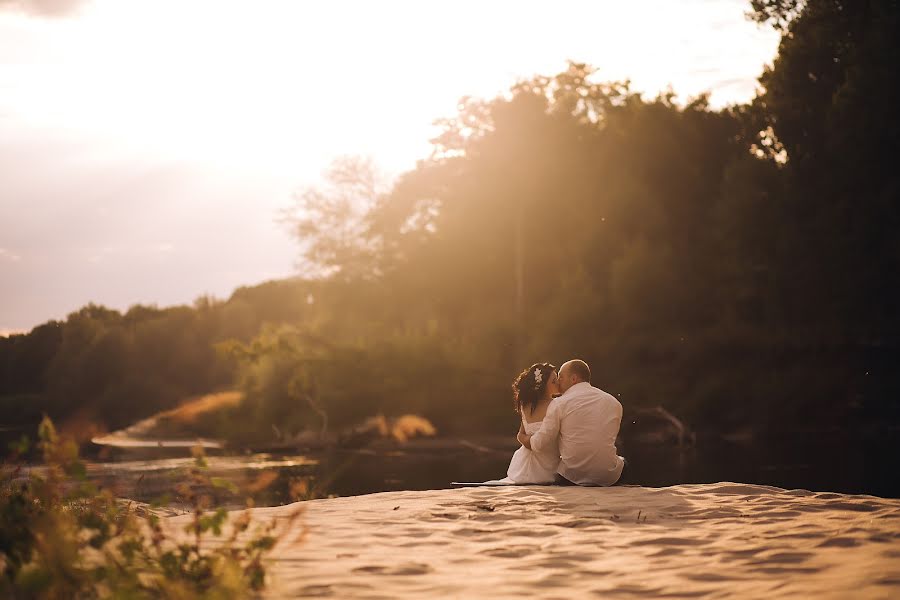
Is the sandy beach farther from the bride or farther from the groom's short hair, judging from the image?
the bride

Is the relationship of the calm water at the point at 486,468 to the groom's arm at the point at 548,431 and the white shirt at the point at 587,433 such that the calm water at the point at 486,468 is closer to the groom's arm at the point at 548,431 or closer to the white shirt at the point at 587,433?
the groom's arm at the point at 548,431

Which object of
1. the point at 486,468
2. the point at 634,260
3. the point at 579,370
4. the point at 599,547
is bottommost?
the point at 486,468

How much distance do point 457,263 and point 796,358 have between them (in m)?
14.0

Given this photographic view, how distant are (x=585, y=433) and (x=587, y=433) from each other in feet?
0.08

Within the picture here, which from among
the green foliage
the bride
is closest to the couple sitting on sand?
the bride

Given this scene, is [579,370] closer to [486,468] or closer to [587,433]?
[587,433]

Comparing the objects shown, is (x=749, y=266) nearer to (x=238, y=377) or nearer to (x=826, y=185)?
(x=826, y=185)

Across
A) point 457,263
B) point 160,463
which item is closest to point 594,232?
point 457,263

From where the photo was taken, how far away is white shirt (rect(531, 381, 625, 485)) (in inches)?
422

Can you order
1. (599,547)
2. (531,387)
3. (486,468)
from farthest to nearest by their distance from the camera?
(486,468) < (531,387) < (599,547)

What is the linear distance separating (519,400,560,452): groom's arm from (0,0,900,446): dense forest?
2322 cm

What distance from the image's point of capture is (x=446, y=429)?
36594mm

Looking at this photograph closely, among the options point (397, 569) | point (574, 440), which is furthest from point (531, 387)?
point (397, 569)

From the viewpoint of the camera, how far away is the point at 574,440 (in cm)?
1081
